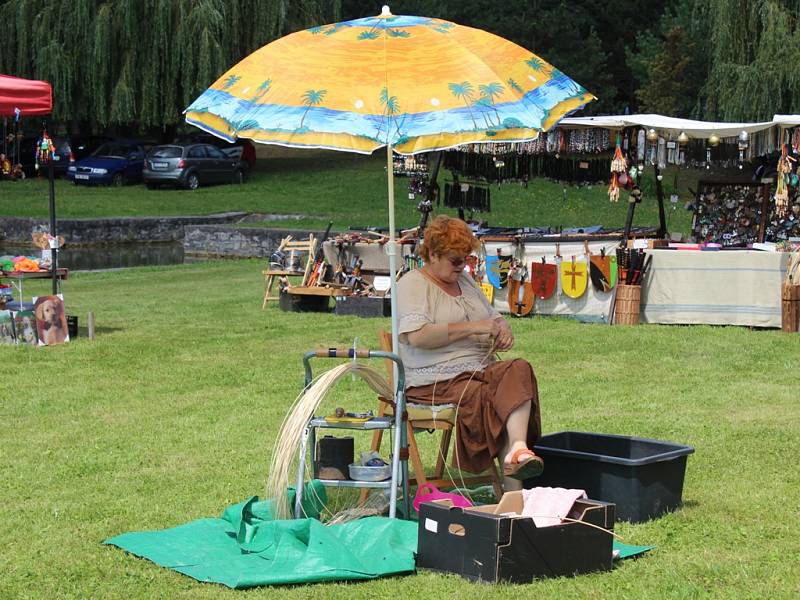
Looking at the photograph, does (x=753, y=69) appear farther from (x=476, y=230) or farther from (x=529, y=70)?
(x=529, y=70)

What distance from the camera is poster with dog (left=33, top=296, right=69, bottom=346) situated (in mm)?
11258

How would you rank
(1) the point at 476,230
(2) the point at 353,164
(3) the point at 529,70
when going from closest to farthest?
(3) the point at 529,70, (1) the point at 476,230, (2) the point at 353,164

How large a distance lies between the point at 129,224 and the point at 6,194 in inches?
237

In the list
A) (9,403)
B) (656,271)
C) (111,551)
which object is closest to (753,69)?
(656,271)

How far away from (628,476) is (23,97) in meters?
7.11

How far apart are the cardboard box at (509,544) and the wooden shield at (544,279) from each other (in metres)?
8.06

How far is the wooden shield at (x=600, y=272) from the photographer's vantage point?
12633mm

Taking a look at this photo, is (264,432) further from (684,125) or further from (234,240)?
(234,240)

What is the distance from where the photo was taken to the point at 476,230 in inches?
550

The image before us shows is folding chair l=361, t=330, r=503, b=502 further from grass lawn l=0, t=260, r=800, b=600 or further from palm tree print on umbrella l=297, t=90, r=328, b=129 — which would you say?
palm tree print on umbrella l=297, t=90, r=328, b=129

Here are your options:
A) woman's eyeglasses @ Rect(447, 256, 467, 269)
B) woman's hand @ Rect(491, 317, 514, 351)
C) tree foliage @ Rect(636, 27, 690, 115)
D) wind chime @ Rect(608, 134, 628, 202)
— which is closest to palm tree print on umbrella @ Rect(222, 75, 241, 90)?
woman's eyeglasses @ Rect(447, 256, 467, 269)

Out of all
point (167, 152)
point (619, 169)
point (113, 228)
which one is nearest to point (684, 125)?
point (619, 169)

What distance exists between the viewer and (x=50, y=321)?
11.3 metres

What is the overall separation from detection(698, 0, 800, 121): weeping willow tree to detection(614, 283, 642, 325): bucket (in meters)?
14.1
